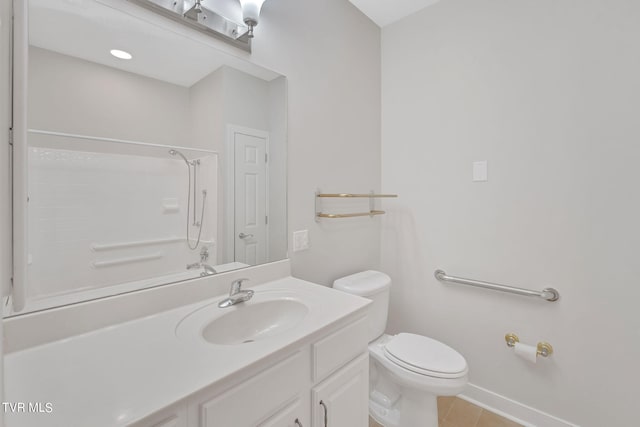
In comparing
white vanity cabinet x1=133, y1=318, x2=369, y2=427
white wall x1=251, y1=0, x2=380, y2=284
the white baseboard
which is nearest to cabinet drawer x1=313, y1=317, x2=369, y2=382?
white vanity cabinet x1=133, y1=318, x2=369, y2=427

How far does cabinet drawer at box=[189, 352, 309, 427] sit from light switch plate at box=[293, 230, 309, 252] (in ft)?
2.20

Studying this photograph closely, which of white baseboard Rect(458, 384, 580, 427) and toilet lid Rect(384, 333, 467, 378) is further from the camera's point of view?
white baseboard Rect(458, 384, 580, 427)

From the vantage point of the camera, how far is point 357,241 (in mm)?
1812

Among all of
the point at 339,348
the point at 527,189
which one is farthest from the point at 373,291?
the point at 527,189

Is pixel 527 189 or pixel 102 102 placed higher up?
pixel 102 102

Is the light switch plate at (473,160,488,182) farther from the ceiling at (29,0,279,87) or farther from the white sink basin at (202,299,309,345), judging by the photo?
the ceiling at (29,0,279,87)

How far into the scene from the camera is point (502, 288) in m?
1.48

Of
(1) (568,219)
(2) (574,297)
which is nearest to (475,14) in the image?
(1) (568,219)

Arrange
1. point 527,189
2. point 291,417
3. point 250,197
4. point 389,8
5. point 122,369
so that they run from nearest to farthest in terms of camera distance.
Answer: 1. point 122,369
2. point 291,417
3. point 250,197
4. point 527,189
5. point 389,8

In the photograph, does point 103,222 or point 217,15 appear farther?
point 217,15

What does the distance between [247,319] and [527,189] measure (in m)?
1.52

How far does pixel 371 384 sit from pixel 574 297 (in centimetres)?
114

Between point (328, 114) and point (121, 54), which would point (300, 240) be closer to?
point (328, 114)

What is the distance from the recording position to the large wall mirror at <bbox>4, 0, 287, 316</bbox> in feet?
2.56
